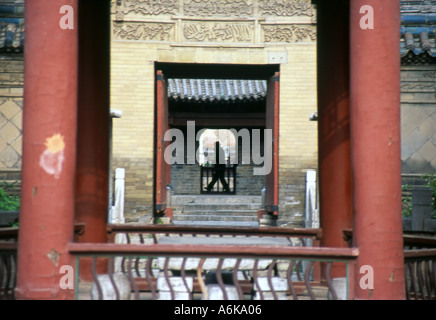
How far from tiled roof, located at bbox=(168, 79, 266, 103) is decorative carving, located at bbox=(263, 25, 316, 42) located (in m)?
4.95

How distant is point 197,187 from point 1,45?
13.2 meters

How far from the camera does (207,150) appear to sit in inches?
1113

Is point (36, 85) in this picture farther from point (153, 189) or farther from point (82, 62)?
point (153, 189)

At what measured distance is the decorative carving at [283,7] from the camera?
14.8 meters

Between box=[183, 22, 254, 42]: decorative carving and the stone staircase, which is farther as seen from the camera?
the stone staircase

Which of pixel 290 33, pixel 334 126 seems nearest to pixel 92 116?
pixel 334 126

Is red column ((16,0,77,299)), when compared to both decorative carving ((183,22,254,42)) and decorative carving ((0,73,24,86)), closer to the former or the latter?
decorative carving ((0,73,24,86))

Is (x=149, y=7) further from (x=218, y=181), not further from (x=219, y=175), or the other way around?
(x=218, y=181)

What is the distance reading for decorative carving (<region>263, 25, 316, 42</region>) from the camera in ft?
48.2

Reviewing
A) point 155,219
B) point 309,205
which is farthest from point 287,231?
point 155,219

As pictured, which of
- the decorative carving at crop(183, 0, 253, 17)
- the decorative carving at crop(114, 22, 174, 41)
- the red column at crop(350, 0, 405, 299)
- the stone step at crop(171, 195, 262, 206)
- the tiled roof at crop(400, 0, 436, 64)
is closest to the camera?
the red column at crop(350, 0, 405, 299)

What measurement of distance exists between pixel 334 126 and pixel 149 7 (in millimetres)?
9903

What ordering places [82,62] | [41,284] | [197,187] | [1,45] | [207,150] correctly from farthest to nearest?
[207,150] < [197,187] < [1,45] < [82,62] < [41,284]

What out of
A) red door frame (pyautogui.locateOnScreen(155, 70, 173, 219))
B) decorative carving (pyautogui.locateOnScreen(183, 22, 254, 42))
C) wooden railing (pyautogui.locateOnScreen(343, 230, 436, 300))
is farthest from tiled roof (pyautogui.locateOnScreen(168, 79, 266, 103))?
wooden railing (pyautogui.locateOnScreen(343, 230, 436, 300))
